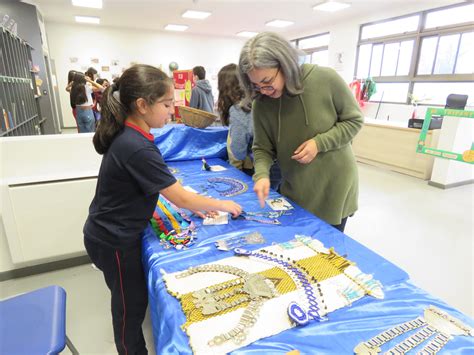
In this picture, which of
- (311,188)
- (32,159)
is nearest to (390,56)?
(311,188)

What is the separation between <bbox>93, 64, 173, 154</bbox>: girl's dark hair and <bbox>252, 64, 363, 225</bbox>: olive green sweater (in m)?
0.50

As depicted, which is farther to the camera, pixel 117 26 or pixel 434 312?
pixel 117 26

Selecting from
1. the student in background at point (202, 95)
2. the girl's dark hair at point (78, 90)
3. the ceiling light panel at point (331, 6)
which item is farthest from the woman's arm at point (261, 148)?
the ceiling light panel at point (331, 6)

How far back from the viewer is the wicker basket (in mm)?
2445

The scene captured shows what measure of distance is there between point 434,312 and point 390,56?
703 centimetres

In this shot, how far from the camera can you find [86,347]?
1451 millimetres

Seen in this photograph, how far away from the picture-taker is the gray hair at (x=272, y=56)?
1.04 m

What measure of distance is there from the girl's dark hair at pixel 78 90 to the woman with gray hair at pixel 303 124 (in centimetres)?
383

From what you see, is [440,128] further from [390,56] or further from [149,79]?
[149,79]

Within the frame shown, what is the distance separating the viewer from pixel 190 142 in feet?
7.97

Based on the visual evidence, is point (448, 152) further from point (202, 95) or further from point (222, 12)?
point (222, 12)

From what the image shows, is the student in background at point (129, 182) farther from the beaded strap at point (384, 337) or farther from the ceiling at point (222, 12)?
the ceiling at point (222, 12)

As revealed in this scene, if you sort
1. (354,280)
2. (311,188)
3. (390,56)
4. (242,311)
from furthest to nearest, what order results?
1. (390,56)
2. (311,188)
3. (354,280)
4. (242,311)

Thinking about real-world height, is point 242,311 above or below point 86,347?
above
